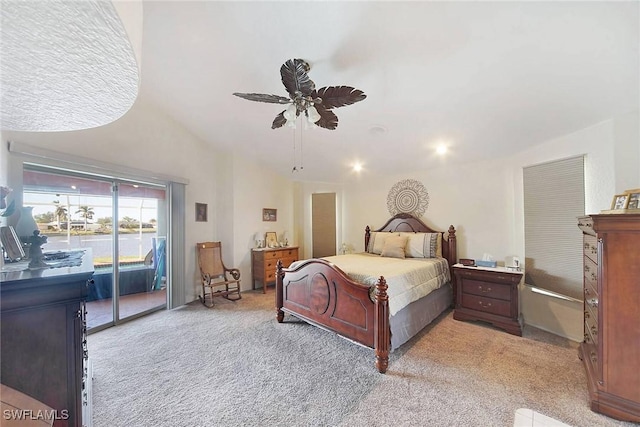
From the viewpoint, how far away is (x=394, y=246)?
402 centimetres

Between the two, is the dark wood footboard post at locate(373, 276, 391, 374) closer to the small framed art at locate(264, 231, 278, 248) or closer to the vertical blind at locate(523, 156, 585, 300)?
the vertical blind at locate(523, 156, 585, 300)

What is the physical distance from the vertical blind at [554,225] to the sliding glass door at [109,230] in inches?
209

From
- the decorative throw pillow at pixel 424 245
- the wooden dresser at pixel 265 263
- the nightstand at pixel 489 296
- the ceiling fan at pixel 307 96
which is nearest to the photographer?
the ceiling fan at pixel 307 96

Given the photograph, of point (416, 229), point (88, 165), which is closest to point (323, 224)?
point (416, 229)

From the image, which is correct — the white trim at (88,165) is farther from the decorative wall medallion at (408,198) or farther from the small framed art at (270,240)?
the decorative wall medallion at (408,198)

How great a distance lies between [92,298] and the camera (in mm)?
3082

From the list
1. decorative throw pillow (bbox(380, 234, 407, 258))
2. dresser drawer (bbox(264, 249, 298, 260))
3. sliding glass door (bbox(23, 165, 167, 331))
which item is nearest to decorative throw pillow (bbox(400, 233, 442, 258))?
decorative throw pillow (bbox(380, 234, 407, 258))

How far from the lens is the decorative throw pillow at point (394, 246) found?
3.95 m

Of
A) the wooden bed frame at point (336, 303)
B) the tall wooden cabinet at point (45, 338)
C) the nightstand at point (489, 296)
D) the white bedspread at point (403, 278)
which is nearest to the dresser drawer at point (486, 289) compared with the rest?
the nightstand at point (489, 296)

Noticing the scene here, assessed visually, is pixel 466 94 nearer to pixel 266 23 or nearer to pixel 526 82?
pixel 526 82

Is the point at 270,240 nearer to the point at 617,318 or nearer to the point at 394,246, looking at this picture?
the point at 394,246

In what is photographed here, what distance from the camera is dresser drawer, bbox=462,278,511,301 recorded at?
116 inches

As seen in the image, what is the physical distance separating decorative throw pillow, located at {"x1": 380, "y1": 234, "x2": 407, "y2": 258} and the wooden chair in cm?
265

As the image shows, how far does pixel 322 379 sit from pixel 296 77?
2466 millimetres
